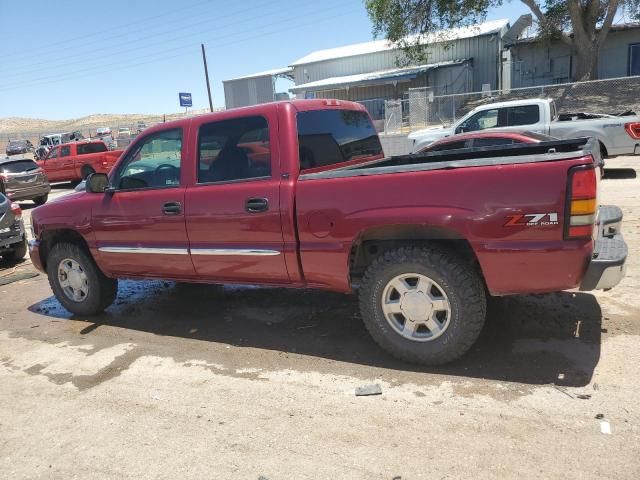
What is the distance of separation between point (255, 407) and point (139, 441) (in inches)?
28.8

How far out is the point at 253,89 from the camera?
49156 millimetres

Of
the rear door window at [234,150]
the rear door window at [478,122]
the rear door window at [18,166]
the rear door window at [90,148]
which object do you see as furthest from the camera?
the rear door window at [90,148]

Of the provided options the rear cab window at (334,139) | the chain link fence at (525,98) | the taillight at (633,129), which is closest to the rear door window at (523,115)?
the taillight at (633,129)

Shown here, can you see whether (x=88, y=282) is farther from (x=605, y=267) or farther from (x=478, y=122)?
(x=478, y=122)

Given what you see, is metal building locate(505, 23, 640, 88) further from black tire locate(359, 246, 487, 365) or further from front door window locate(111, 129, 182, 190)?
black tire locate(359, 246, 487, 365)

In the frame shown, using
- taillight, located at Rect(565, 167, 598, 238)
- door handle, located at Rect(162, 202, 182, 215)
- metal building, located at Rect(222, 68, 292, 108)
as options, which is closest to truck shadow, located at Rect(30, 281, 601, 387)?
taillight, located at Rect(565, 167, 598, 238)

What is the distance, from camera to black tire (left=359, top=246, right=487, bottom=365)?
3.56 meters

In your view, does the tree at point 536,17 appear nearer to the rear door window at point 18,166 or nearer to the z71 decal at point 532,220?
the rear door window at point 18,166

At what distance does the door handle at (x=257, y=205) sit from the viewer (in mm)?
4066

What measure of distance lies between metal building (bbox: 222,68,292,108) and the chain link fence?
26.1 metres

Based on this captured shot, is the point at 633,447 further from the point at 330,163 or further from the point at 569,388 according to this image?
the point at 330,163

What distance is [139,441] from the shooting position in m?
3.20

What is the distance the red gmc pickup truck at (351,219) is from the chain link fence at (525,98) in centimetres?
1515

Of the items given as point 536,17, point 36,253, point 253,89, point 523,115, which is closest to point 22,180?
point 36,253
